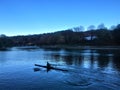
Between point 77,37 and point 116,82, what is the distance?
551ft

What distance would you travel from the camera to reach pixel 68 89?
75.5 ft

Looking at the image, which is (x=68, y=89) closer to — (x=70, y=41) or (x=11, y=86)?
(x=11, y=86)

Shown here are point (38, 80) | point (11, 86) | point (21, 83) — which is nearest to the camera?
point (11, 86)

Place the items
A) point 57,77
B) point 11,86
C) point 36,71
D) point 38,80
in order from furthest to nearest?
1. point 36,71
2. point 57,77
3. point 38,80
4. point 11,86

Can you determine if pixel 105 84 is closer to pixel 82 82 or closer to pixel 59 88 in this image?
pixel 82 82

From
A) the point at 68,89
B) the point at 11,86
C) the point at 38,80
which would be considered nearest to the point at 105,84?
the point at 68,89

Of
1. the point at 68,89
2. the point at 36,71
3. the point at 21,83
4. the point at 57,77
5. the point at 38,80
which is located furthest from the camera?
the point at 36,71

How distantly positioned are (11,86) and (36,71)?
11.8 meters

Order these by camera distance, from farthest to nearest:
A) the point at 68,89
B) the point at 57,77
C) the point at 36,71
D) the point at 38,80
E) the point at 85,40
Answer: the point at 85,40 → the point at 36,71 → the point at 57,77 → the point at 38,80 → the point at 68,89

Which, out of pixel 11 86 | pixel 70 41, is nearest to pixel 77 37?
pixel 70 41

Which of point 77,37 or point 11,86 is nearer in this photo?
point 11,86

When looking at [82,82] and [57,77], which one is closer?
[82,82]

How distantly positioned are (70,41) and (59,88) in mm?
170147

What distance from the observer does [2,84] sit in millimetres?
25406
